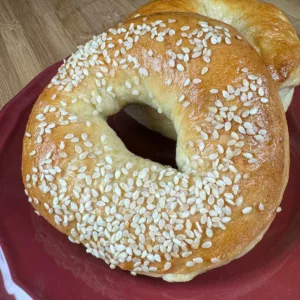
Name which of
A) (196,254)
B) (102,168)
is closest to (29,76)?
(102,168)

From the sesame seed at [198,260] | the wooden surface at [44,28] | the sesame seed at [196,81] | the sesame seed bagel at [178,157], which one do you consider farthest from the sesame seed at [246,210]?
the wooden surface at [44,28]

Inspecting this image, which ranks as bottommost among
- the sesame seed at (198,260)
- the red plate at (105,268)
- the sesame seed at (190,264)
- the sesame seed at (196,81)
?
the red plate at (105,268)

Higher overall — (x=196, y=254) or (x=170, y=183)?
(x=170, y=183)

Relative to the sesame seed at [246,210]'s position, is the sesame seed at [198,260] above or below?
below

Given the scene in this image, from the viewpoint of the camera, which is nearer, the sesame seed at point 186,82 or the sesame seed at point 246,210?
the sesame seed at point 246,210

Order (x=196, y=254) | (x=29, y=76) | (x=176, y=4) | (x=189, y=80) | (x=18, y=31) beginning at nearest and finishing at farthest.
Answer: (x=196, y=254) → (x=189, y=80) → (x=176, y=4) → (x=29, y=76) → (x=18, y=31)

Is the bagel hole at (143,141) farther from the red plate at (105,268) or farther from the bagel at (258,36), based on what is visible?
the red plate at (105,268)

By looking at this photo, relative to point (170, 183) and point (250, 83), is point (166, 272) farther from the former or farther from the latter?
point (250, 83)
